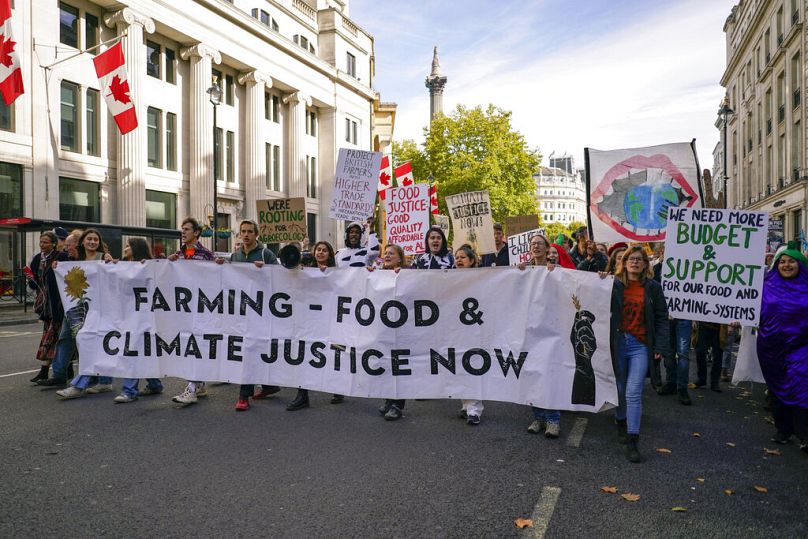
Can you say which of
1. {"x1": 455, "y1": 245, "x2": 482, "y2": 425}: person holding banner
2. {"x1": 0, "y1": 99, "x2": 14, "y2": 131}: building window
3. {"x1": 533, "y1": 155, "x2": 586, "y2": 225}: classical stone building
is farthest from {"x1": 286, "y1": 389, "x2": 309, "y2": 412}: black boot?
{"x1": 533, "y1": 155, "x2": 586, "y2": 225}: classical stone building

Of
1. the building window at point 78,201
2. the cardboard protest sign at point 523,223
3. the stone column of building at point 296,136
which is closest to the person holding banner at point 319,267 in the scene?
the cardboard protest sign at point 523,223

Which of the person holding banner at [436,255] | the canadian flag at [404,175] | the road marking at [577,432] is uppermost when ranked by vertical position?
the canadian flag at [404,175]

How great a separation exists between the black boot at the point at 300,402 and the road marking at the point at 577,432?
110 inches

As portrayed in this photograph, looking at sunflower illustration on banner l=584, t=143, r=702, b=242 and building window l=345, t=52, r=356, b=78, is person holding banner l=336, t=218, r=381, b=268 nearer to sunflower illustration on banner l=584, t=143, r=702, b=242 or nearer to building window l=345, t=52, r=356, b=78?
sunflower illustration on banner l=584, t=143, r=702, b=242

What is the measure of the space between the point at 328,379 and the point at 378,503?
8.01 feet

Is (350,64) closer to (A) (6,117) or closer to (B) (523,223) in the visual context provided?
(A) (6,117)

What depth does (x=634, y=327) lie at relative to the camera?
18.1 ft

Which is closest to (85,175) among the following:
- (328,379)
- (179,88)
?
(179,88)

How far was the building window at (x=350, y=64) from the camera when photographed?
46.4 meters

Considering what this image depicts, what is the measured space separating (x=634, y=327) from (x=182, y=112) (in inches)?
1190

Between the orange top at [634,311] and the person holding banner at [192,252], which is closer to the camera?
the orange top at [634,311]

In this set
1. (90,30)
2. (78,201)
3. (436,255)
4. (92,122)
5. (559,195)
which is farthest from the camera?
(559,195)

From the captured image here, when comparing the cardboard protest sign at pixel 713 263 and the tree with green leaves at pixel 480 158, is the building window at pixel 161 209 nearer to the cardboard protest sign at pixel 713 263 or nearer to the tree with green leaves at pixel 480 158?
the tree with green leaves at pixel 480 158

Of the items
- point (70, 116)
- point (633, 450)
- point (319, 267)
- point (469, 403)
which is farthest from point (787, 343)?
point (70, 116)
